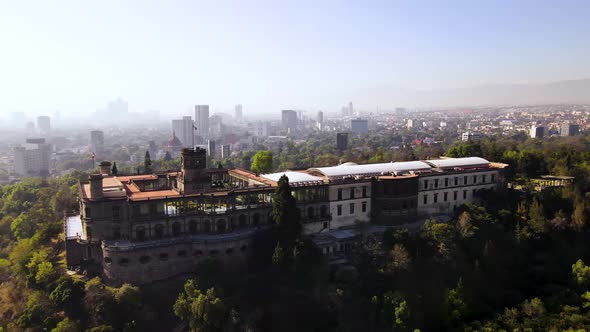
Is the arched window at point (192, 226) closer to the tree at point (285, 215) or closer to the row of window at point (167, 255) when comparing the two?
the row of window at point (167, 255)

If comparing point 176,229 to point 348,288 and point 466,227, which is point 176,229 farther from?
point 466,227

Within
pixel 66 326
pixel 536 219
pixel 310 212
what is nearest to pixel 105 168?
pixel 66 326

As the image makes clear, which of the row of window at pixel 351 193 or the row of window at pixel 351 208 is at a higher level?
the row of window at pixel 351 193

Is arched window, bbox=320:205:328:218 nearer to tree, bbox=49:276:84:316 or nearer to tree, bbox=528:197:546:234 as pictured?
tree, bbox=528:197:546:234

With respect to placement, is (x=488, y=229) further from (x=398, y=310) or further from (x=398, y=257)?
(x=398, y=310)

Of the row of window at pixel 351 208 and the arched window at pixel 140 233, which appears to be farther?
the row of window at pixel 351 208

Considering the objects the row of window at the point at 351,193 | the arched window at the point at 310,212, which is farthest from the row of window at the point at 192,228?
the row of window at the point at 351,193
